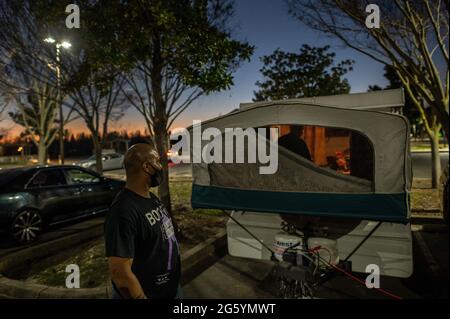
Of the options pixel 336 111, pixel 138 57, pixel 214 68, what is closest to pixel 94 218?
pixel 138 57

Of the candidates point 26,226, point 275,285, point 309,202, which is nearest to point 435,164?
point 275,285

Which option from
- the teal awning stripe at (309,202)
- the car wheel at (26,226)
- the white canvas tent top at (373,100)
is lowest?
the car wheel at (26,226)

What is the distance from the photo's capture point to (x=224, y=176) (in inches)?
160

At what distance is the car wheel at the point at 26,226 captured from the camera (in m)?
6.24

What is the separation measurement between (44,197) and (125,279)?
5732 mm

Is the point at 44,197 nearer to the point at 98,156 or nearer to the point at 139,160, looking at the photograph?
the point at 98,156

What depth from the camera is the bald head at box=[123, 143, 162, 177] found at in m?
2.32

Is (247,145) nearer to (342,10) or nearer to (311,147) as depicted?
(311,147)

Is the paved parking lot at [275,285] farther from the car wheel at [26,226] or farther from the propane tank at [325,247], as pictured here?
the car wheel at [26,226]

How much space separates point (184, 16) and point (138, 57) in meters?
1.16

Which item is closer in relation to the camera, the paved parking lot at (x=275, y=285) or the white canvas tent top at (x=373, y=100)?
the paved parking lot at (x=275, y=285)

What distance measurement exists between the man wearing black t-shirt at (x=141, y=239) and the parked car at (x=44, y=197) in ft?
16.8


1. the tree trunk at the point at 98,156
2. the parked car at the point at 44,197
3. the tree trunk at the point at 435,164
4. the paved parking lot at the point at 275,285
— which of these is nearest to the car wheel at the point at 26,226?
the parked car at the point at 44,197

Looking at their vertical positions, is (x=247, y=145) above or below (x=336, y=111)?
below
